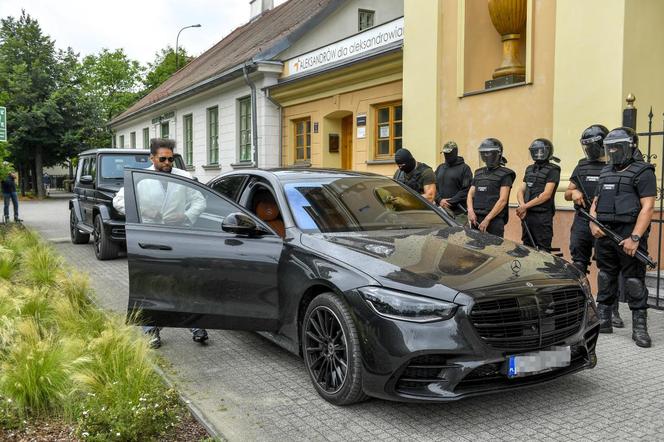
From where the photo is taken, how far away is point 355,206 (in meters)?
4.84

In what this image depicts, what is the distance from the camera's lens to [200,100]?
21.3 metres

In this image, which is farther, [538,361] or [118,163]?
[118,163]

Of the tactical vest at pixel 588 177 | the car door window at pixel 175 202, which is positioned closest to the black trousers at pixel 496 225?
the tactical vest at pixel 588 177

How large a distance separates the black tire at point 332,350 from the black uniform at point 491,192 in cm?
361

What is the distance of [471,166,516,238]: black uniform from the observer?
694 cm

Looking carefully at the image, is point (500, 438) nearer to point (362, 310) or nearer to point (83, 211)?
point (362, 310)

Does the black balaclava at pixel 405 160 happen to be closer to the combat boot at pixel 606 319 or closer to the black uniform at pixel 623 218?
the black uniform at pixel 623 218

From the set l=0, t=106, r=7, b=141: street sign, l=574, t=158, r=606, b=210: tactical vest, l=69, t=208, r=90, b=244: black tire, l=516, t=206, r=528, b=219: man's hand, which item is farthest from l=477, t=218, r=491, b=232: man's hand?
l=0, t=106, r=7, b=141: street sign

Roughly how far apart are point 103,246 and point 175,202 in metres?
6.03

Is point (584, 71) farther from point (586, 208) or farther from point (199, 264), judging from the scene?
point (199, 264)

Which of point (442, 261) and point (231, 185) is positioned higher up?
point (231, 185)

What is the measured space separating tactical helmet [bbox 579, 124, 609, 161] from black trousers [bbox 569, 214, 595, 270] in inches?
24.6

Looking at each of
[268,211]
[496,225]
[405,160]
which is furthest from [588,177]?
[268,211]

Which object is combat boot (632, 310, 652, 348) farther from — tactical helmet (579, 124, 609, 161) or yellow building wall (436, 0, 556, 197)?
yellow building wall (436, 0, 556, 197)
